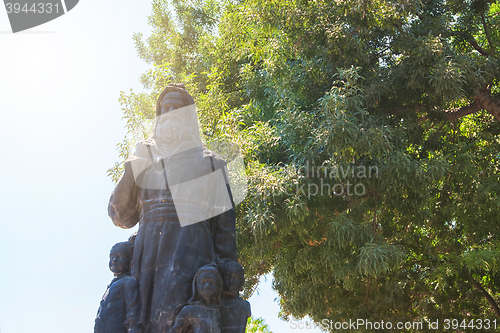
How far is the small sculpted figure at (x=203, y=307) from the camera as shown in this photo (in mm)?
2523

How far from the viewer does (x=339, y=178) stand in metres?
6.56

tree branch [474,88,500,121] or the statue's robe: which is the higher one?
tree branch [474,88,500,121]

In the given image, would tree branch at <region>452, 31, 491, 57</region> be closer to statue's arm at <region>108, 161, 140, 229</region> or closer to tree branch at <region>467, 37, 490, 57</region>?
tree branch at <region>467, 37, 490, 57</region>

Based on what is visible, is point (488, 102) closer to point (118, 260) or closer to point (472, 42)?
point (472, 42)

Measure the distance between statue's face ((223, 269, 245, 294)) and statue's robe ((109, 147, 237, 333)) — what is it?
6.6 inches

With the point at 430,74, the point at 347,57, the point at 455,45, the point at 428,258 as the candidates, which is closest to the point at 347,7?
the point at 347,57

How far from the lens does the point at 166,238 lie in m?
2.85

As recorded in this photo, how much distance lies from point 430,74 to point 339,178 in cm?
215

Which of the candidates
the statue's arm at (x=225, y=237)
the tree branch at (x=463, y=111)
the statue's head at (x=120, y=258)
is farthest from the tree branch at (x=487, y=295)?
the statue's head at (x=120, y=258)

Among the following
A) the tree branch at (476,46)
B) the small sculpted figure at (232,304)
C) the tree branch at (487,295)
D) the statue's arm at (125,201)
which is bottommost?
the tree branch at (487,295)

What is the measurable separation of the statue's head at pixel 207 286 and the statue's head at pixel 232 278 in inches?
4.2

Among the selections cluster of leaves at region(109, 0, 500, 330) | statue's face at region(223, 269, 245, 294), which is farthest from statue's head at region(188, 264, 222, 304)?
cluster of leaves at region(109, 0, 500, 330)

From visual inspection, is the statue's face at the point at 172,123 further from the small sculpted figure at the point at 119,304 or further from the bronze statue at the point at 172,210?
the small sculpted figure at the point at 119,304

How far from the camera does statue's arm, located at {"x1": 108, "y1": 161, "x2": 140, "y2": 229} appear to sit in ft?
10.2
